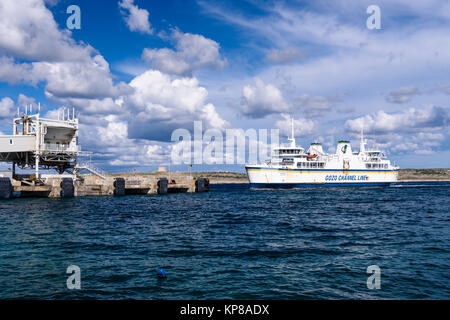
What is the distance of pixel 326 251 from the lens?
18000 mm

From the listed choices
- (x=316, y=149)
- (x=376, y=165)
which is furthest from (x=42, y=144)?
→ (x=376, y=165)

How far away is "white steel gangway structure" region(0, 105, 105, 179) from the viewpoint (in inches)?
2254

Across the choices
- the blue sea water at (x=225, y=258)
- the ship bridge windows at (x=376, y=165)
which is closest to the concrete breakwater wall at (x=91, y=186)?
the blue sea water at (x=225, y=258)

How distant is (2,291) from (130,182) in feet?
186

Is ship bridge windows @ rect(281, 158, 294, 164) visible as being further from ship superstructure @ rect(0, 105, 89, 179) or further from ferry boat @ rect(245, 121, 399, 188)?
ship superstructure @ rect(0, 105, 89, 179)

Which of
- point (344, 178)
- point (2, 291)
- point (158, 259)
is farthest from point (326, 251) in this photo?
point (344, 178)

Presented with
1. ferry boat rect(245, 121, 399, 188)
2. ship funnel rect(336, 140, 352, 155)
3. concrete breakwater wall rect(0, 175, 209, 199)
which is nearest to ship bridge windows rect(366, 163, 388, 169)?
ferry boat rect(245, 121, 399, 188)

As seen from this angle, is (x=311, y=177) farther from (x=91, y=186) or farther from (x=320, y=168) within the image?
(x=91, y=186)

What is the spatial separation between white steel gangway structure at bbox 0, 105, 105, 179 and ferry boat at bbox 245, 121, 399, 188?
41864mm

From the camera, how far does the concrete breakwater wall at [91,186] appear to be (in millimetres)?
52812

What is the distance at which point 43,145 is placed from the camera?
58625mm
